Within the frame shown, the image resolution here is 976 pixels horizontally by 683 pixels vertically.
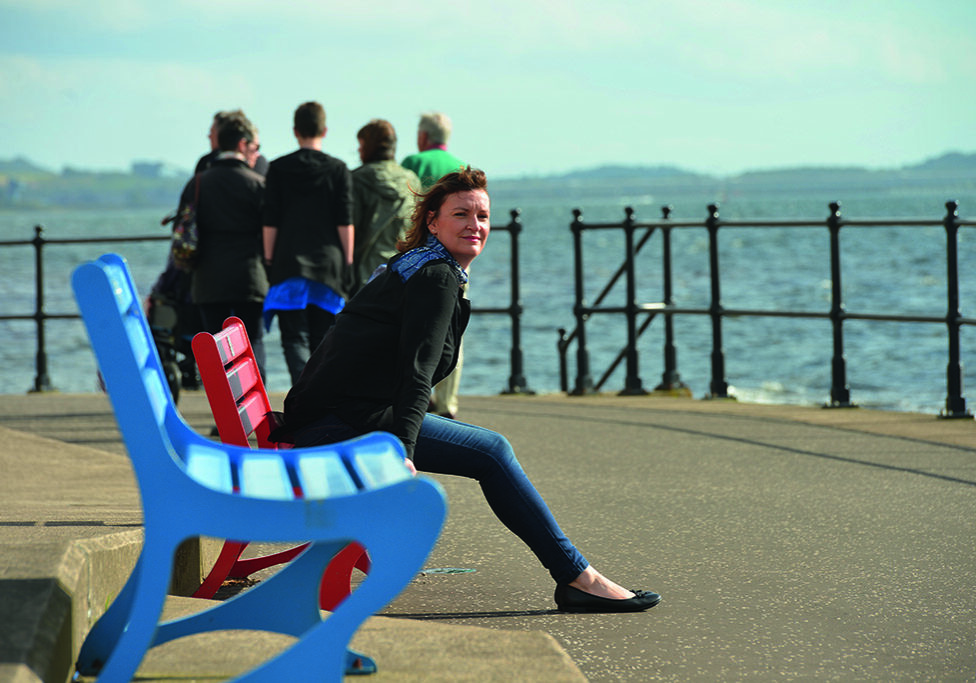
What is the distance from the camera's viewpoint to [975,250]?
46531 mm

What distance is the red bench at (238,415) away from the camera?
10.7ft

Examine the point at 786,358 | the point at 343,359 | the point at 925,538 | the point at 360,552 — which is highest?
the point at 343,359

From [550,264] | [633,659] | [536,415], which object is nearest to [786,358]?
[536,415]

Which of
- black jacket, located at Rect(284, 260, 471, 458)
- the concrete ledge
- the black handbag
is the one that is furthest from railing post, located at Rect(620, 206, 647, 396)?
the concrete ledge

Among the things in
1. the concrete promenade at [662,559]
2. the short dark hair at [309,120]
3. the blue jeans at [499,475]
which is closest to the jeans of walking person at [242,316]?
the concrete promenade at [662,559]

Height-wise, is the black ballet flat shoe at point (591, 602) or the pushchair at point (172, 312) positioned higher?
the pushchair at point (172, 312)

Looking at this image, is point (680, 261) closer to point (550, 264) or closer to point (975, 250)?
point (550, 264)

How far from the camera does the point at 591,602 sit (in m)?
3.61

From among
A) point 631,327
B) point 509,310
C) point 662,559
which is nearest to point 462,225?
point 662,559

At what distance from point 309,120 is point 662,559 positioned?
10.3ft

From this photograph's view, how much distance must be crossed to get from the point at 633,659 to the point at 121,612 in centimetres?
127

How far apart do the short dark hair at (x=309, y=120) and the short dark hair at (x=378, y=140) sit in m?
0.45

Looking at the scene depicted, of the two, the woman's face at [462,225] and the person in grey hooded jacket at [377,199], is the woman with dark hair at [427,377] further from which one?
the person in grey hooded jacket at [377,199]

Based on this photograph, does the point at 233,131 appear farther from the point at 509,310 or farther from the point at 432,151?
the point at 509,310
